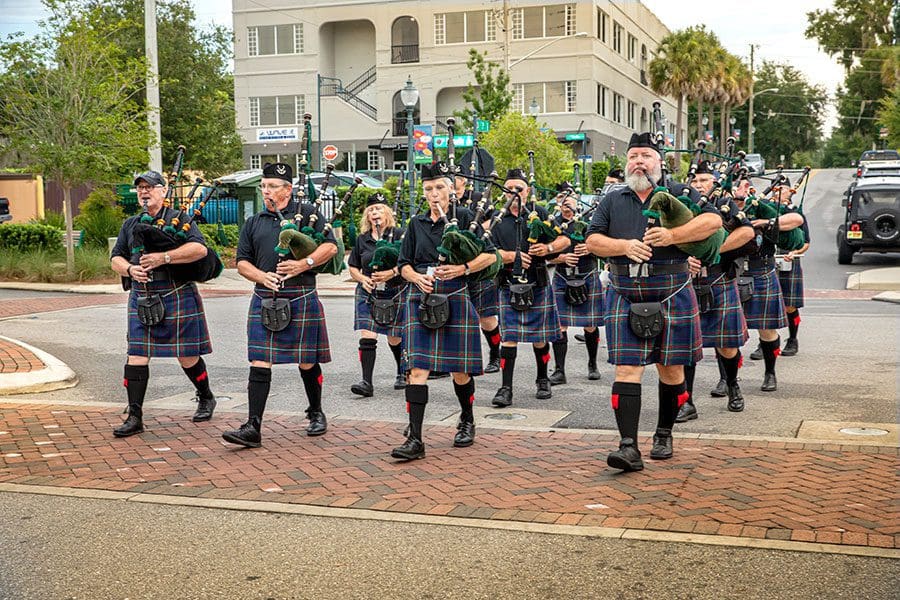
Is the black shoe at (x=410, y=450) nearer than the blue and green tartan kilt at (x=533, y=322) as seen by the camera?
Yes

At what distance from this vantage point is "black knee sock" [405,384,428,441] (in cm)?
648

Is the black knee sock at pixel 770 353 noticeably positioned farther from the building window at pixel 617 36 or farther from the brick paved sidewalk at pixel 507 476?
the building window at pixel 617 36

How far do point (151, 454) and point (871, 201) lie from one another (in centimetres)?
2026

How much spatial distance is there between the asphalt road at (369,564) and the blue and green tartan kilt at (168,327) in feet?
7.75

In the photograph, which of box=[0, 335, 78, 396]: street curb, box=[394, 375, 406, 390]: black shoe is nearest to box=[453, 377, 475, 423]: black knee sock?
box=[394, 375, 406, 390]: black shoe

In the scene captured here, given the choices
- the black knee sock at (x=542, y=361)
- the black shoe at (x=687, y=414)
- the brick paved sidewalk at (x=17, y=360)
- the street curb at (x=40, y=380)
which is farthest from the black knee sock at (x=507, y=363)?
the brick paved sidewalk at (x=17, y=360)

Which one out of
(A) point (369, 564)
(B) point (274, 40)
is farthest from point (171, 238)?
(B) point (274, 40)

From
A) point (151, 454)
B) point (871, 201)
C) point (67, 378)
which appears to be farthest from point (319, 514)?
point (871, 201)

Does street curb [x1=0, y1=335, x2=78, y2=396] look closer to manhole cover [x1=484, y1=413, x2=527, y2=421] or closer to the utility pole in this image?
manhole cover [x1=484, y1=413, x2=527, y2=421]

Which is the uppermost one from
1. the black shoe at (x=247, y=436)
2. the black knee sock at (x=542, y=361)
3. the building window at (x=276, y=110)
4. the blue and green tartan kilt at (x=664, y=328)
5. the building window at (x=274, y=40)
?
the building window at (x=274, y=40)

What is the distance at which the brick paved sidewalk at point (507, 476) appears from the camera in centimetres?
514

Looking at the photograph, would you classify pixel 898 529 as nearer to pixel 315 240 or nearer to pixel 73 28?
pixel 315 240

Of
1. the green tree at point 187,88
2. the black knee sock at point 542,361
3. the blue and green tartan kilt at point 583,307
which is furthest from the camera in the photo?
the green tree at point 187,88

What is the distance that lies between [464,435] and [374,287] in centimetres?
242
